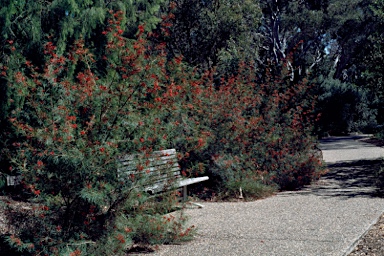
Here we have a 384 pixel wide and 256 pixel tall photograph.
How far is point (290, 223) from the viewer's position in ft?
23.0

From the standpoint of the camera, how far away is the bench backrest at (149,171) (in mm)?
5152

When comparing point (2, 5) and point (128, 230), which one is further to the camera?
point (2, 5)

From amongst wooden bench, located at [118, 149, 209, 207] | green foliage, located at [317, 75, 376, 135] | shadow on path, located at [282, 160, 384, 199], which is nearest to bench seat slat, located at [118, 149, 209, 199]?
wooden bench, located at [118, 149, 209, 207]

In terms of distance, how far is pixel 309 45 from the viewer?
33.6m

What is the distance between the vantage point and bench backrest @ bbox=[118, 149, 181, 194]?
5.15m

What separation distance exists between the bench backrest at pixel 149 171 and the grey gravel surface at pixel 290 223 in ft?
2.52

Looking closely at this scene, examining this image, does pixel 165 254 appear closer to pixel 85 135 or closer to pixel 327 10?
pixel 85 135

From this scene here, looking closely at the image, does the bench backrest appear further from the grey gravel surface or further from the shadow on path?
the shadow on path

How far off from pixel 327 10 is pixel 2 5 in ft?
81.2

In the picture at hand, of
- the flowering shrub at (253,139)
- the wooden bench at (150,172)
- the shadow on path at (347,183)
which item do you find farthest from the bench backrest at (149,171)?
the shadow on path at (347,183)

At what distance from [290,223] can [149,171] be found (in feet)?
8.77

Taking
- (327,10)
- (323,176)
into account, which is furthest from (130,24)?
(327,10)

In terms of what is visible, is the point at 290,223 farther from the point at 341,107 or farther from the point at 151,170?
the point at 341,107

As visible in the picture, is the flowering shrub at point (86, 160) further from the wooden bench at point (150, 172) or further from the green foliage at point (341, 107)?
→ the green foliage at point (341, 107)
